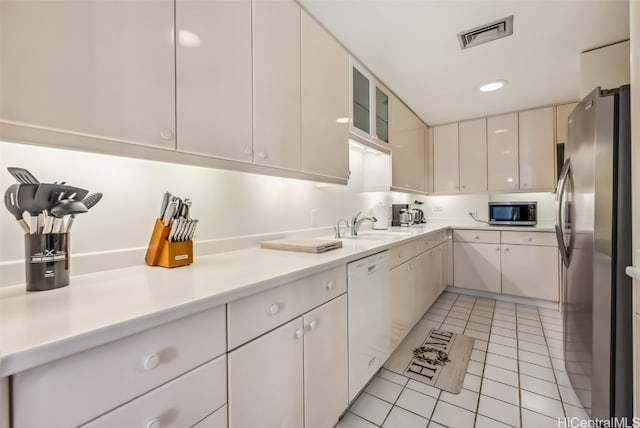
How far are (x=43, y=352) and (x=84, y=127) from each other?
613 mm

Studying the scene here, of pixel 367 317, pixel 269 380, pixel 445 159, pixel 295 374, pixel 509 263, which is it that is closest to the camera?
pixel 269 380

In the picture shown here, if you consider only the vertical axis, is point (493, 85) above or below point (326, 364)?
above

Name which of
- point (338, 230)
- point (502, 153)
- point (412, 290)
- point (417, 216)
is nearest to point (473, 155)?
point (502, 153)

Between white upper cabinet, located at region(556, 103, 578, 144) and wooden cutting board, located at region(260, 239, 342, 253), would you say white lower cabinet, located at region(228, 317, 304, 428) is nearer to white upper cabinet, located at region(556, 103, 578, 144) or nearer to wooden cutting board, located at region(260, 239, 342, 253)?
wooden cutting board, located at region(260, 239, 342, 253)

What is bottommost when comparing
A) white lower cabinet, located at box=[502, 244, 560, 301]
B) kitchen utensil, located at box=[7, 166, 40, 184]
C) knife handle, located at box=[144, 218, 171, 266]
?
white lower cabinet, located at box=[502, 244, 560, 301]

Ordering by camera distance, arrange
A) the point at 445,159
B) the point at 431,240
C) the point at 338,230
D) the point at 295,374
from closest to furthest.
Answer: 1. the point at 295,374
2. the point at 338,230
3. the point at 431,240
4. the point at 445,159

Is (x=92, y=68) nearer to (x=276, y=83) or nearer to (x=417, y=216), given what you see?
(x=276, y=83)

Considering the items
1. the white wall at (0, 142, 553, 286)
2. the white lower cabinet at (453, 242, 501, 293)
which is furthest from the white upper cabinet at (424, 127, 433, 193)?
the white wall at (0, 142, 553, 286)

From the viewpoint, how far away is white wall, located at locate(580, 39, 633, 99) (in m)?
1.90

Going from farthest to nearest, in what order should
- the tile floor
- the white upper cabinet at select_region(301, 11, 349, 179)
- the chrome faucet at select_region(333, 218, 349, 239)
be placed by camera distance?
the chrome faucet at select_region(333, 218, 349, 239), the white upper cabinet at select_region(301, 11, 349, 179), the tile floor

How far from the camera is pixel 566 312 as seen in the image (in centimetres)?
175

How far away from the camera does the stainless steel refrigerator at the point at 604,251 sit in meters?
1.18

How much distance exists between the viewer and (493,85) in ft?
8.44

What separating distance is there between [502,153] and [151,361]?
4.00 m
